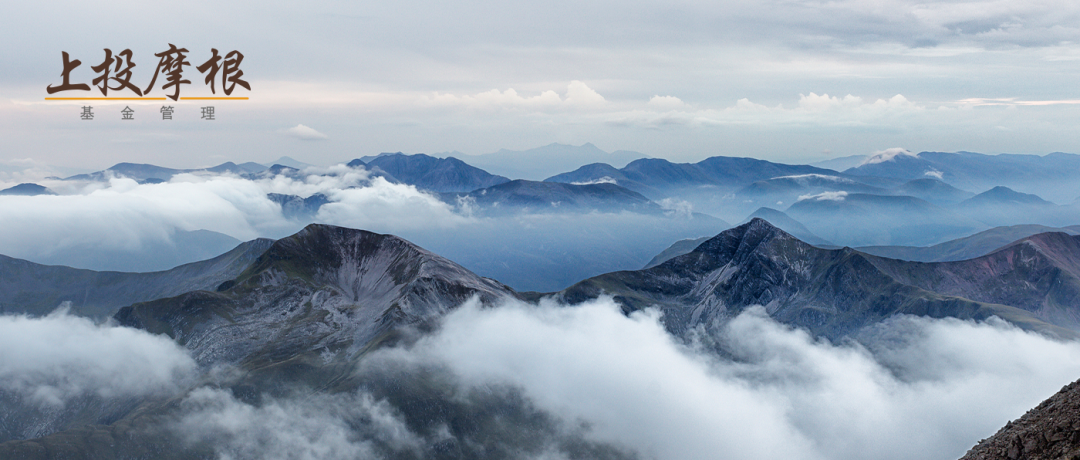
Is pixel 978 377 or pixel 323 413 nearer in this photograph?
pixel 323 413

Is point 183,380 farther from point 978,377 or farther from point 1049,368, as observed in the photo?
point 1049,368

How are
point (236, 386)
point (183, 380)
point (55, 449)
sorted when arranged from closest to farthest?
point (55, 449) → point (236, 386) → point (183, 380)

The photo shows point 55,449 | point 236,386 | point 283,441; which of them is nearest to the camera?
point 55,449

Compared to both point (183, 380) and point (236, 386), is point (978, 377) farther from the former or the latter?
point (183, 380)

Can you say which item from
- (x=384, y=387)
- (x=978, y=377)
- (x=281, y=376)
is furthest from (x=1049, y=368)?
(x=281, y=376)

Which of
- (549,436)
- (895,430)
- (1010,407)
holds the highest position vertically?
(1010,407)

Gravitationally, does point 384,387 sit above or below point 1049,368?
below
